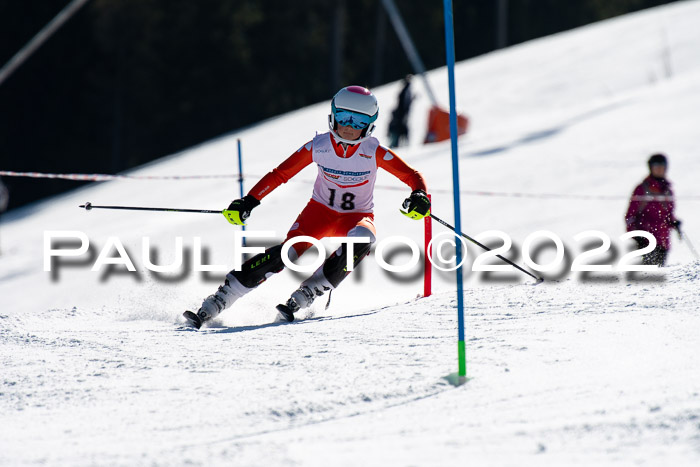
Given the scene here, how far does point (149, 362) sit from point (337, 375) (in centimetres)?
113

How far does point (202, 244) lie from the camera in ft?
40.5

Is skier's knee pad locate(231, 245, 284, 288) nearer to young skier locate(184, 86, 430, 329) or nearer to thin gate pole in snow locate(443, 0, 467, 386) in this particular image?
young skier locate(184, 86, 430, 329)

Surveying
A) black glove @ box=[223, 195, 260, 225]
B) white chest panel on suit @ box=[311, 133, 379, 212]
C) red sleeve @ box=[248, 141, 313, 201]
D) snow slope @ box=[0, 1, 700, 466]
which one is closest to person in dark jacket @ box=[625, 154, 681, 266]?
snow slope @ box=[0, 1, 700, 466]

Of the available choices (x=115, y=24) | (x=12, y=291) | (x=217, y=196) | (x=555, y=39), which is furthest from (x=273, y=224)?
(x=115, y=24)

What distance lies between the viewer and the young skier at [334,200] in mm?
6133

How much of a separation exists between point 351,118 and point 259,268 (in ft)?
3.89

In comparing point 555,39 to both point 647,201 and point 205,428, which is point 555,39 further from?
point 205,428

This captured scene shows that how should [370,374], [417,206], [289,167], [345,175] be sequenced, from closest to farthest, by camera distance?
[370,374] < [417,206] < [345,175] < [289,167]

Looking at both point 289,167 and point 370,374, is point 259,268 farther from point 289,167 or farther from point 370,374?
point 370,374

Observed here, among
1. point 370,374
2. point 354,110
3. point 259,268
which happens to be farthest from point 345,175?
point 370,374

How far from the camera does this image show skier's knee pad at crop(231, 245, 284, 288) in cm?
614

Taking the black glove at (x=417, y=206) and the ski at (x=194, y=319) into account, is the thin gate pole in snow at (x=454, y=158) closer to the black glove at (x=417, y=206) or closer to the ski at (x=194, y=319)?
the black glove at (x=417, y=206)

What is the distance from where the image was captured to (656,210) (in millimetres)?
7621

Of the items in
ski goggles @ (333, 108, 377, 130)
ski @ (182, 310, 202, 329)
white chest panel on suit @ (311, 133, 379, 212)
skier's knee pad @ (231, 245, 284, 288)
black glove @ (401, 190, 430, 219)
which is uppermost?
ski goggles @ (333, 108, 377, 130)
